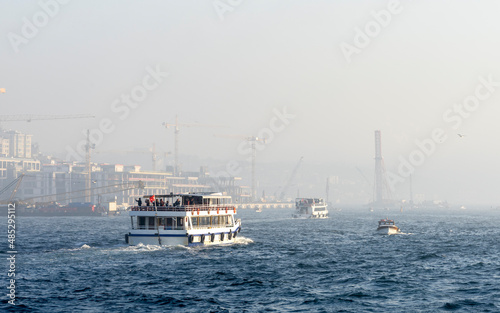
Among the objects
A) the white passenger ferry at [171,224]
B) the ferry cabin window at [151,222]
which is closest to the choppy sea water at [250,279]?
the white passenger ferry at [171,224]

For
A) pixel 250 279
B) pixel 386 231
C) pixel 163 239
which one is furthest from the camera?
pixel 386 231

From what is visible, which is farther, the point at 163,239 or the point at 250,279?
the point at 163,239

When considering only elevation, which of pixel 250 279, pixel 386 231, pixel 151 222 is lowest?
pixel 250 279

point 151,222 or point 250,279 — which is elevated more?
point 151,222

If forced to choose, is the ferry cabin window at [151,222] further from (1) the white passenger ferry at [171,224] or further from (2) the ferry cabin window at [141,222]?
(2) the ferry cabin window at [141,222]

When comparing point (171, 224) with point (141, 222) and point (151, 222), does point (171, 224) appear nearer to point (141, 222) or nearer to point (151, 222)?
point (151, 222)

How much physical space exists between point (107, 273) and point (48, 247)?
87.7 feet

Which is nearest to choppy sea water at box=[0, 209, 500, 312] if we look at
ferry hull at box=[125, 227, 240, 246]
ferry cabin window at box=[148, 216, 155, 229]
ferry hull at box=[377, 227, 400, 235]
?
ferry hull at box=[125, 227, 240, 246]

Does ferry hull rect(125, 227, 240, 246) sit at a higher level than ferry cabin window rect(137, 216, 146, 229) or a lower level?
lower

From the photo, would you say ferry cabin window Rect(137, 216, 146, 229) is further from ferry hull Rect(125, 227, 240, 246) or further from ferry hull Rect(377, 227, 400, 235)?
ferry hull Rect(377, 227, 400, 235)

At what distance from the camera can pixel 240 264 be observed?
65.4 meters

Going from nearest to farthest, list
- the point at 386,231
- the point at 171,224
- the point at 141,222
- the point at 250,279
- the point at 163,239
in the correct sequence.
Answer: the point at 250,279
the point at 163,239
the point at 171,224
the point at 141,222
the point at 386,231

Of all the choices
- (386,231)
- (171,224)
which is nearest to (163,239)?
(171,224)

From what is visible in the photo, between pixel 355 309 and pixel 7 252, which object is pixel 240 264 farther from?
pixel 7 252
